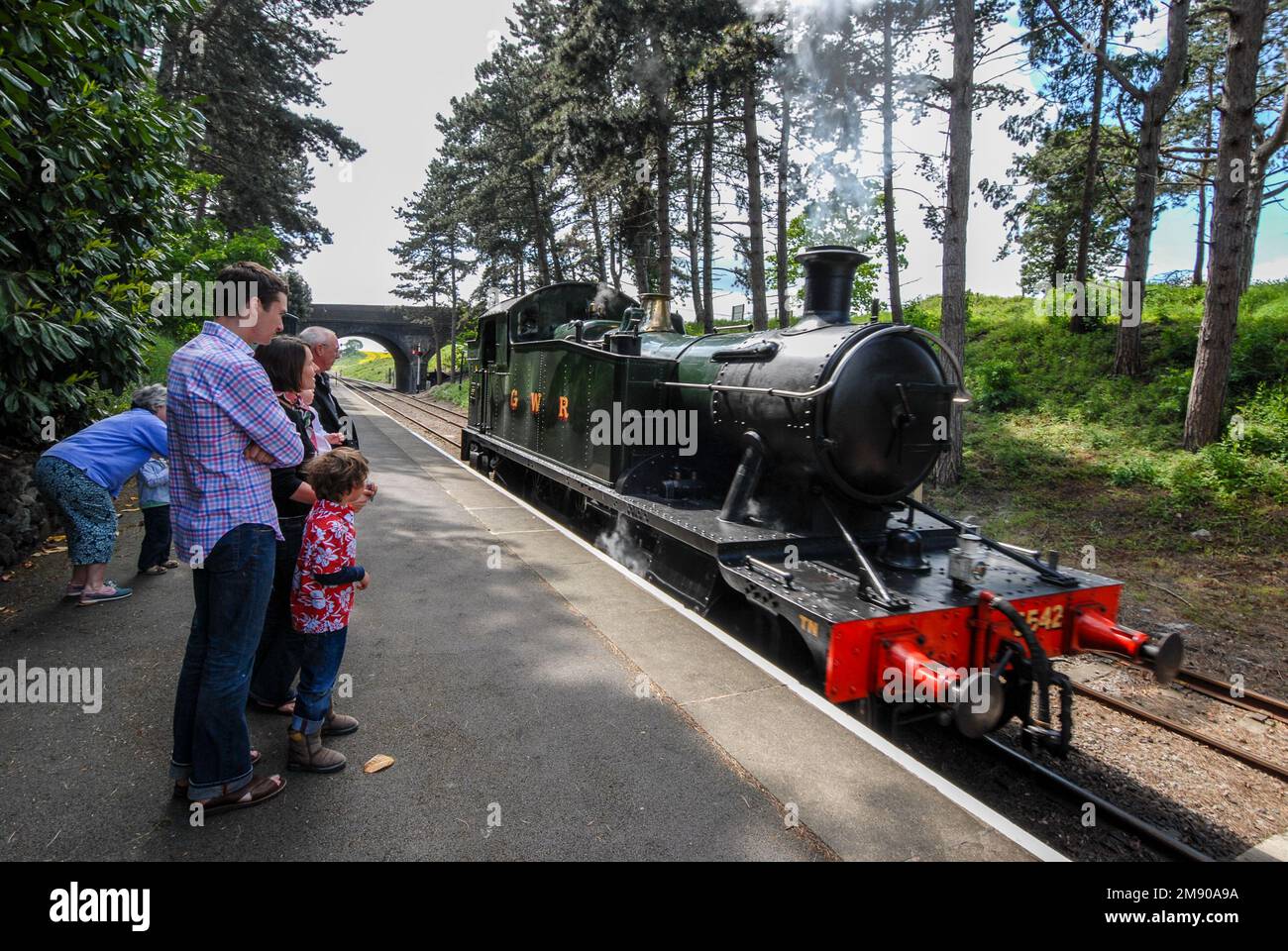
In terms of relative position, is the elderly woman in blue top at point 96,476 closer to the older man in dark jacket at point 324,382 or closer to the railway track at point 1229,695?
the older man in dark jacket at point 324,382

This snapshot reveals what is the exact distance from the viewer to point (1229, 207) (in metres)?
8.96

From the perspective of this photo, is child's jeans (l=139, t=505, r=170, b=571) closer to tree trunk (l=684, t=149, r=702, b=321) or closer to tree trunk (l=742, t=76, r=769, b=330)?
tree trunk (l=742, t=76, r=769, b=330)

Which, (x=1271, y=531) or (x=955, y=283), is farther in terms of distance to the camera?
(x=955, y=283)

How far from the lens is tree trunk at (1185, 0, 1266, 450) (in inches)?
337

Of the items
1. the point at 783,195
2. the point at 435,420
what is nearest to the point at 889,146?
the point at 783,195

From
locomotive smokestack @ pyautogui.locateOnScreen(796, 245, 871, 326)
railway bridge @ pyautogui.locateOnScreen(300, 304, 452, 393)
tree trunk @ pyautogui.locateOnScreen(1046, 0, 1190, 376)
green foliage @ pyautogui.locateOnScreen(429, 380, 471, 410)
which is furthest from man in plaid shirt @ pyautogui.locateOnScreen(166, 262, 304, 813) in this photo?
railway bridge @ pyautogui.locateOnScreen(300, 304, 452, 393)

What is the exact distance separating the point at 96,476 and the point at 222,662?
120 inches

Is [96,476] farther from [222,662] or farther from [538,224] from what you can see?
[538,224]

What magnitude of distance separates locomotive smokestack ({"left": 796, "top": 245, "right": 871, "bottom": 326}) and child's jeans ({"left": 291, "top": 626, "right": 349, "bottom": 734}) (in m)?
3.72

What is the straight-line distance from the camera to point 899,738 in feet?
13.5
